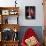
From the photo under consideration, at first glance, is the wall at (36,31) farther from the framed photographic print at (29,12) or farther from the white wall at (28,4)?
the framed photographic print at (29,12)

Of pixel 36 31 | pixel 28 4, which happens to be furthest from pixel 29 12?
pixel 36 31

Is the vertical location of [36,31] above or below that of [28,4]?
below

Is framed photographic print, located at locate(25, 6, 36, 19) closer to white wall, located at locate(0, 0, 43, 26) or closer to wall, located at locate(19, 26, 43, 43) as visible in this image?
white wall, located at locate(0, 0, 43, 26)

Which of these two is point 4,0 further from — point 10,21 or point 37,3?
point 37,3

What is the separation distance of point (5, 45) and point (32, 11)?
147 cm

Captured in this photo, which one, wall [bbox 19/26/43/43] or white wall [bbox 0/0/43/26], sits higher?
white wall [bbox 0/0/43/26]

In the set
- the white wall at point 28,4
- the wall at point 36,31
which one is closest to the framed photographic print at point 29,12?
the white wall at point 28,4

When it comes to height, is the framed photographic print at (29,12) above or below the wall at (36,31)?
above

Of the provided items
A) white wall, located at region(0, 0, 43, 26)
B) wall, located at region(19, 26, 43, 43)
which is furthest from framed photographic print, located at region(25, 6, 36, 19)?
wall, located at region(19, 26, 43, 43)

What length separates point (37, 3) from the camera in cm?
550

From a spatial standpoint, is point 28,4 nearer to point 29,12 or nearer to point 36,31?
point 29,12

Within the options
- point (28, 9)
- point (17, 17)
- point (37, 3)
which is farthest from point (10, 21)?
point (37, 3)

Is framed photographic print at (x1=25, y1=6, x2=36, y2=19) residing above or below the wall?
above

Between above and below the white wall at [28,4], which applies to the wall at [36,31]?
below
